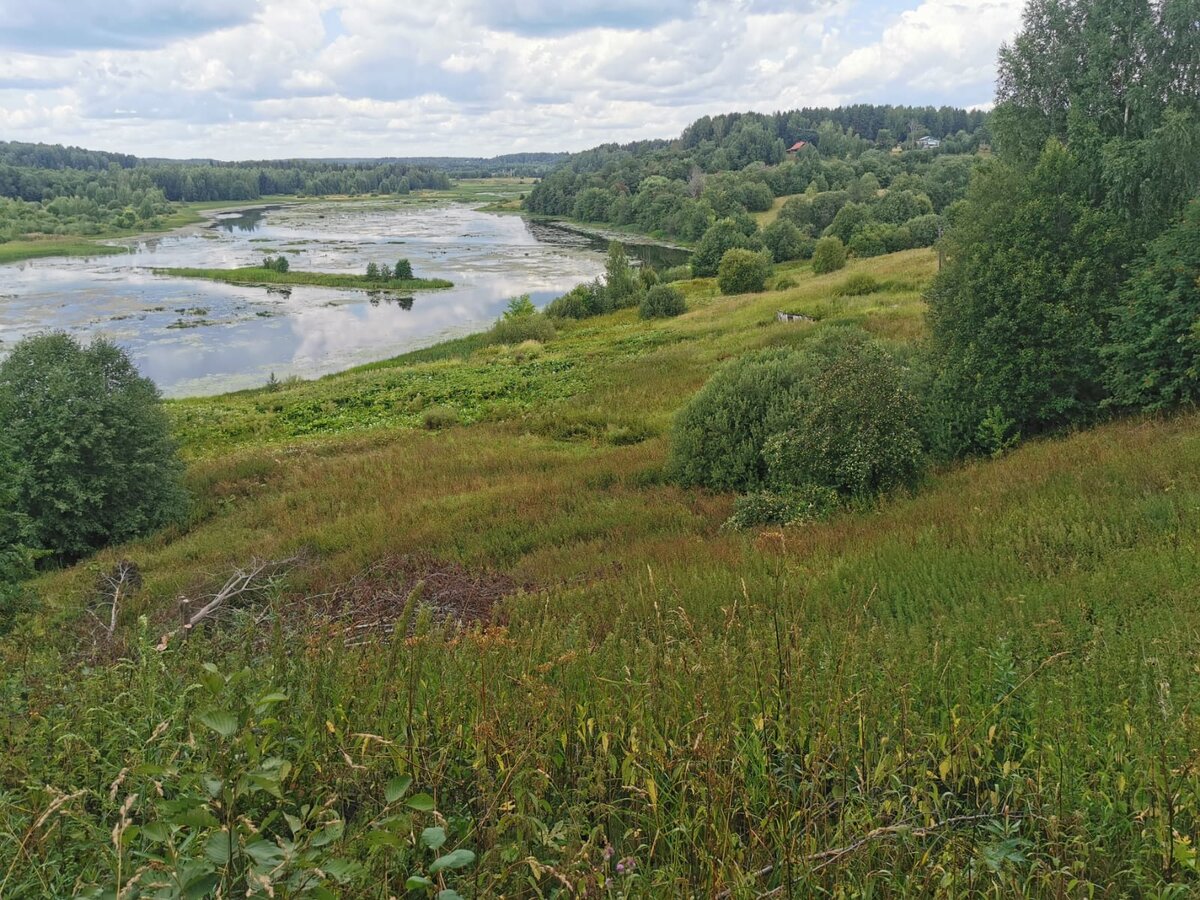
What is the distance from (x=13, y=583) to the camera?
37.8ft

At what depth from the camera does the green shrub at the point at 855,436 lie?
12352mm

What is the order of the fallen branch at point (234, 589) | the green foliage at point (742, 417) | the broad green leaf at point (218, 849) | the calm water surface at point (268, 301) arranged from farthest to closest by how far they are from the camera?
1. the calm water surface at point (268, 301)
2. the green foliage at point (742, 417)
3. the fallen branch at point (234, 589)
4. the broad green leaf at point (218, 849)

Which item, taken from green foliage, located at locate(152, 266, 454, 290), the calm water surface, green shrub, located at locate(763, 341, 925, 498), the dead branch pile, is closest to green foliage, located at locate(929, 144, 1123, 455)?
green shrub, located at locate(763, 341, 925, 498)

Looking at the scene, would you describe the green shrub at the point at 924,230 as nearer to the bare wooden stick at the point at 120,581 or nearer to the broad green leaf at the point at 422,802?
the bare wooden stick at the point at 120,581

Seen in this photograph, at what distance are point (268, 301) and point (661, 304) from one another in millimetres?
32087

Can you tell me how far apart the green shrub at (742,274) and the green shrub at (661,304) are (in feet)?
27.3

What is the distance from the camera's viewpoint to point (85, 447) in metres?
15.7

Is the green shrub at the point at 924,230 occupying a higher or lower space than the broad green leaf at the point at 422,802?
higher

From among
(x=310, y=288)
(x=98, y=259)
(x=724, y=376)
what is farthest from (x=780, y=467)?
(x=98, y=259)

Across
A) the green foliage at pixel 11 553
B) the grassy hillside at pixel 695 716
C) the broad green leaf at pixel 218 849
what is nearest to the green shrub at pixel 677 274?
the green foliage at pixel 11 553

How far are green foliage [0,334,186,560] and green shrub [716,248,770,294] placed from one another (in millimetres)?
45516

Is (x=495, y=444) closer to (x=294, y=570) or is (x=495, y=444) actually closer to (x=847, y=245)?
(x=294, y=570)

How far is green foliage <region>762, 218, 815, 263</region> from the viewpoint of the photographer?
256ft

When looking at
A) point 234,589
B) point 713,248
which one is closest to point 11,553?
point 234,589
